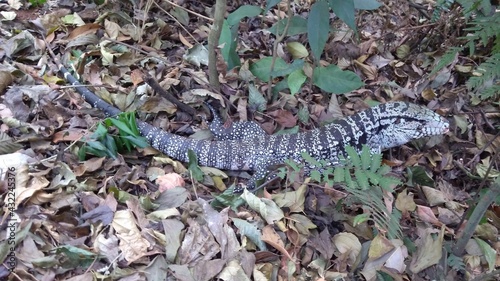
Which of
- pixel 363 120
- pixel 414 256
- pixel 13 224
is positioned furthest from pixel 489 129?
pixel 13 224

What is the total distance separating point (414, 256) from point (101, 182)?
7.92ft

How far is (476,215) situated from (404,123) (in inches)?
55.1

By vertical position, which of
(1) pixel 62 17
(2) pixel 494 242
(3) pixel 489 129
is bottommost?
(2) pixel 494 242

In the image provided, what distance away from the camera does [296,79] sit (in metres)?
4.35

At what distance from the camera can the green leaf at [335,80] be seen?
426 centimetres

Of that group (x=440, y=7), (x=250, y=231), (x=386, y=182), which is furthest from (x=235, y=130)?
(x=440, y=7)

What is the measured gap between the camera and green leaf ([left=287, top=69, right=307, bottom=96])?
4.31m

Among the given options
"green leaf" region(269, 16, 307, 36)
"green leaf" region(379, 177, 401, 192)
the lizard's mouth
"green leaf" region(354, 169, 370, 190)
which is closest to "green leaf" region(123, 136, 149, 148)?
"green leaf" region(269, 16, 307, 36)

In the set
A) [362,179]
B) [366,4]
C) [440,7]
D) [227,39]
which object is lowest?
[362,179]

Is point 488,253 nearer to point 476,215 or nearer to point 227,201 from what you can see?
point 476,215

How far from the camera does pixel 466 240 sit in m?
3.39

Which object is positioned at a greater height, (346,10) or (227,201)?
(346,10)

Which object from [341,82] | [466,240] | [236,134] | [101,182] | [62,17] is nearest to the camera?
[466,240]

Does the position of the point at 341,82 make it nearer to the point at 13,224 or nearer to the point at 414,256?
the point at 414,256
